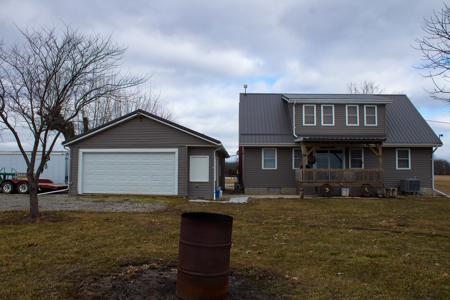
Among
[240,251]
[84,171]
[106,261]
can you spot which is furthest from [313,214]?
[84,171]

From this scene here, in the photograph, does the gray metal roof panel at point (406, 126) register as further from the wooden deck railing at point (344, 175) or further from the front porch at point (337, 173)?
the wooden deck railing at point (344, 175)

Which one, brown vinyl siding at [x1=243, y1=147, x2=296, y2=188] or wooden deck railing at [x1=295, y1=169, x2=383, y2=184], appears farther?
brown vinyl siding at [x1=243, y1=147, x2=296, y2=188]

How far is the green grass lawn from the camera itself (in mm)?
5902

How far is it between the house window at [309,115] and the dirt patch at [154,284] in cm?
1964

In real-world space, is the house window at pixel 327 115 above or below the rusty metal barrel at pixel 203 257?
above

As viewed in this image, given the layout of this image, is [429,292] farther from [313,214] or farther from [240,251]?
[313,214]

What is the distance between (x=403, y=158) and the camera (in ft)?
83.9

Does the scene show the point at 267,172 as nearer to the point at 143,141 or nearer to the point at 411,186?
the point at 143,141

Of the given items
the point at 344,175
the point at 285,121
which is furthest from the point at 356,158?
the point at 285,121

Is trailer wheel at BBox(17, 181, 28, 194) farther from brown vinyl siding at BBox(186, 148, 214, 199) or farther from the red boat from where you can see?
brown vinyl siding at BBox(186, 148, 214, 199)

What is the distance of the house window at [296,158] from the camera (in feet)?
82.5

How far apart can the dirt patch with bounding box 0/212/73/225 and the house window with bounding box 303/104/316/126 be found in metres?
15.9

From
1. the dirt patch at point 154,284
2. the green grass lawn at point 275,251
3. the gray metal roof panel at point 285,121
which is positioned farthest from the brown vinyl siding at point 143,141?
the dirt patch at point 154,284

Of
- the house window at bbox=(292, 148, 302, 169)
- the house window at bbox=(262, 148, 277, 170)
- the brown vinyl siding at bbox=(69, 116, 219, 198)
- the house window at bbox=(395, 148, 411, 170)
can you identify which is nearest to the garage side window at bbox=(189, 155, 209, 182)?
the brown vinyl siding at bbox=(69, 116, 219, 198)
